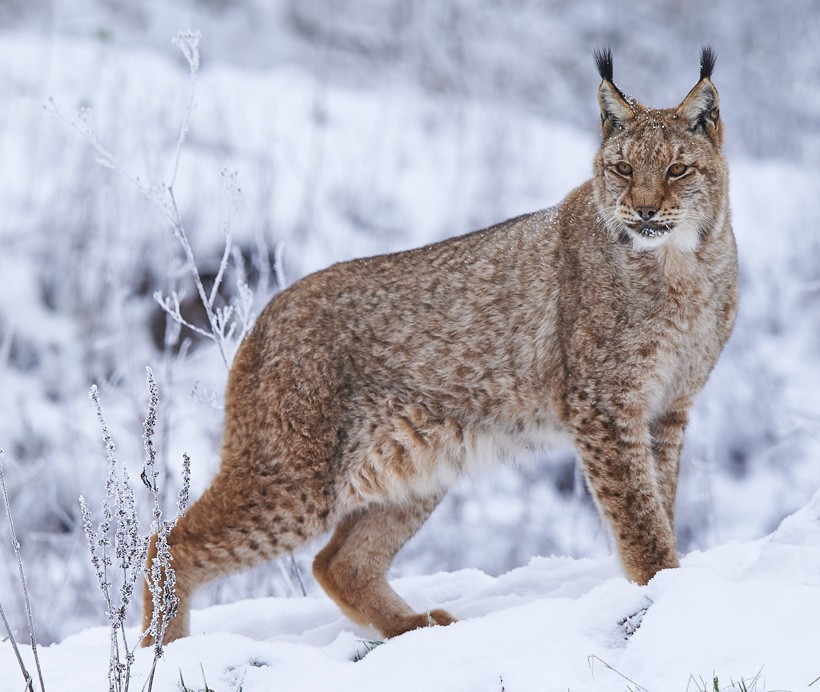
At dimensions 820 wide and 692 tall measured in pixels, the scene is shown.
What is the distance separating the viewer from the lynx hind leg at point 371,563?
4387mm

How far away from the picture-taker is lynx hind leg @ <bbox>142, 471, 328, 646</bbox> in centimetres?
424

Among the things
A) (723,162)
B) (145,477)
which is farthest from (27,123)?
(145,477)

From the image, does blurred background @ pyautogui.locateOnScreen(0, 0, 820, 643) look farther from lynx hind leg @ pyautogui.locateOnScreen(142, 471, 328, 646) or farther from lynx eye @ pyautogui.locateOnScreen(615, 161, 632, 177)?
lynx eye @ pyautogui.locateOnScreen(615, 161, 632, 177)

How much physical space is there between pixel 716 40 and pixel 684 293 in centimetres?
1084

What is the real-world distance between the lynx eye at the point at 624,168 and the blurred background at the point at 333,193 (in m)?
1.99

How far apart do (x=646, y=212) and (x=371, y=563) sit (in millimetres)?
1729

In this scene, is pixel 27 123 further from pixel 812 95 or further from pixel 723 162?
pixel 812 95

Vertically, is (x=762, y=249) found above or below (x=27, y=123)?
below

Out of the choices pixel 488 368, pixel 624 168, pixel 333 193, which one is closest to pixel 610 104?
pixel 624 168

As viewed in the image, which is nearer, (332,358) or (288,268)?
(332,358)

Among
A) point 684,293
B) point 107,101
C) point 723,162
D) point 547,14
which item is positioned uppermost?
point 547,14

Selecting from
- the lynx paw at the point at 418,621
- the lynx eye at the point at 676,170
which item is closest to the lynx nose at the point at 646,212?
the lynx eye at the point at 676,170

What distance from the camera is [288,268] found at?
9.66 meters

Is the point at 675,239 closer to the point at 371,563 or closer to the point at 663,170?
the point at 663,170
